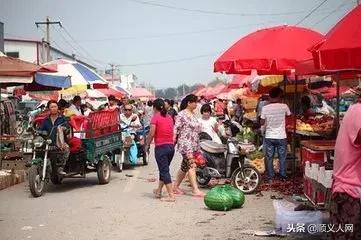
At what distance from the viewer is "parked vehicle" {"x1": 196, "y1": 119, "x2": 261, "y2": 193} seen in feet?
33.1

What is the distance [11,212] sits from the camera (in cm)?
882

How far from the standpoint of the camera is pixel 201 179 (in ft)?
35.6

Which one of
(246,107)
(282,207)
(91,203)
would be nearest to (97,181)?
(91,203)

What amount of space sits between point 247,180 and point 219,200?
6.05 feet

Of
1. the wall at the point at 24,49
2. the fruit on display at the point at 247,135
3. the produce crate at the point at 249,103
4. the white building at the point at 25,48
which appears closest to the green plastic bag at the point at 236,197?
the fruit on display at the point at 247,135

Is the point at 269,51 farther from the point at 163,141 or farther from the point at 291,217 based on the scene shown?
the point at 291,217

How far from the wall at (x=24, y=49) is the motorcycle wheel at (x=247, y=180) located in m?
54.9

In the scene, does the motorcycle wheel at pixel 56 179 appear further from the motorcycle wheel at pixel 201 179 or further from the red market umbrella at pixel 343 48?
the red market umbrella at pixel 343 48

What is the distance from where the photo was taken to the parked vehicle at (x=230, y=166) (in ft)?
33.1

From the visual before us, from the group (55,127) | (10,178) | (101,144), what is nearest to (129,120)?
(101,144)

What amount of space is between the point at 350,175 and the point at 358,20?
7.39 ft

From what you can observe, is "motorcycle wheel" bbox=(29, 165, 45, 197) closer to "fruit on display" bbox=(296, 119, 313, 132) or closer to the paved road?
the paved road

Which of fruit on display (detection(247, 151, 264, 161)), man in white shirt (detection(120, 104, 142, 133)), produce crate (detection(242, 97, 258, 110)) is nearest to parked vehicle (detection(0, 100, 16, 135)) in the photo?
man in white shirt (detection(120, 104, 142, 133))

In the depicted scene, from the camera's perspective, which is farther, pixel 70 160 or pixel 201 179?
pixel 70 160
